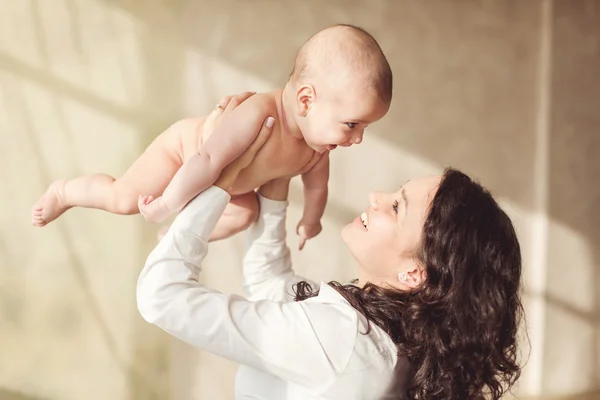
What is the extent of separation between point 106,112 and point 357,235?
1.44m

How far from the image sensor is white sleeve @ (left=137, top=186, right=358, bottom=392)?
3.84 feet

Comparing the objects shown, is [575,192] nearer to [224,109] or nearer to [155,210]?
[224,109]

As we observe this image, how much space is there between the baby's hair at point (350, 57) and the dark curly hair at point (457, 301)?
0.85 feet

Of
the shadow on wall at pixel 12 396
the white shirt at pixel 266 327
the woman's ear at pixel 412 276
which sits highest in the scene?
the woman's ear at pixel 412 276

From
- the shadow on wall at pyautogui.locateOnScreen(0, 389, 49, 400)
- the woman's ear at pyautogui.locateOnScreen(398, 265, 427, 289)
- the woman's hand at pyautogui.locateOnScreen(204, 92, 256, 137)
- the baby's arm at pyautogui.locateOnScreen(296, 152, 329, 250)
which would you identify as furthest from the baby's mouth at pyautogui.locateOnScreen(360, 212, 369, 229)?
the shadow on wall at pyautogui.locateOnScreen(0, 389, 49, 400)

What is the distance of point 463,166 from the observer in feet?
9.87

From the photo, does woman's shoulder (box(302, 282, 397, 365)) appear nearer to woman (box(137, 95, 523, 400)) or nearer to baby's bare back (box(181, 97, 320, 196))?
woman (box(137, 95, 523, 400))

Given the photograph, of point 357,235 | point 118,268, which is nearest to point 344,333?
point 357,235

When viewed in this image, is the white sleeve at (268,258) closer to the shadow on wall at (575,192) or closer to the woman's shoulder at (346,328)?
the woman's shoulder at (346,328)

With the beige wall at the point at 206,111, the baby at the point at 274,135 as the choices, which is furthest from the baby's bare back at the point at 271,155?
the beige wall at the point at 206,111

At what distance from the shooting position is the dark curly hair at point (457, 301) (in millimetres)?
1297

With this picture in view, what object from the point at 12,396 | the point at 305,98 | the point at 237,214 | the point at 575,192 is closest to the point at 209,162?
the point at 305,98

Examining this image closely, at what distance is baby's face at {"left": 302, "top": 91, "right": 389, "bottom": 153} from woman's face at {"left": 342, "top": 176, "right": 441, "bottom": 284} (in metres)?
0.16

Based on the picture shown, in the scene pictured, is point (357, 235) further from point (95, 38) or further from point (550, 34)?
point (550, 34)
